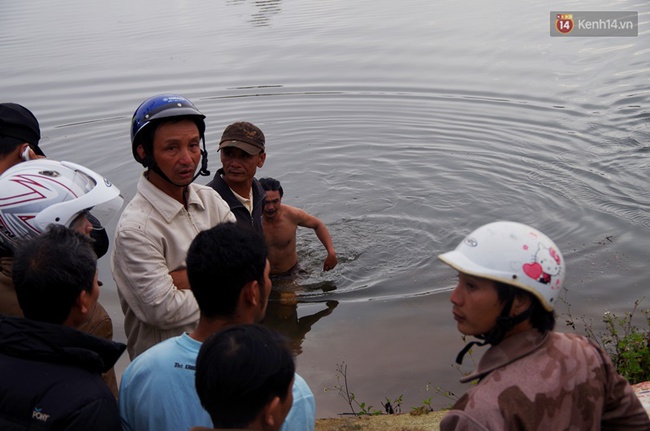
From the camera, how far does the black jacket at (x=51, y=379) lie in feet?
8.51

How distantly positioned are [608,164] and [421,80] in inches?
208

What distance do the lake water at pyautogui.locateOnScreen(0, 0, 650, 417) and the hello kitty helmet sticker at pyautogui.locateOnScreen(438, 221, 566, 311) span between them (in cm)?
338

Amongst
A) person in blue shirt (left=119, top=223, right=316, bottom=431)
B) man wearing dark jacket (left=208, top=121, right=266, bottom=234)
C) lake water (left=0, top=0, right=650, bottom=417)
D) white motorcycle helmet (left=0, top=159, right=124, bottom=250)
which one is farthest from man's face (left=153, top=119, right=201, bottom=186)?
lake water (left=0, top=0, right=650, bottom=417)

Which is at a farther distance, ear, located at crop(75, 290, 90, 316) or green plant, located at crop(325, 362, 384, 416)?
green plant, located at crop(325, 362, 384, 416)

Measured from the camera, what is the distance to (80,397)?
263 cm

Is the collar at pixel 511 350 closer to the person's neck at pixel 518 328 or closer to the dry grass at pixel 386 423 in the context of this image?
the person's neck at pixel 518 328

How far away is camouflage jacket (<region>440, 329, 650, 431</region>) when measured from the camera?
2.61 meters

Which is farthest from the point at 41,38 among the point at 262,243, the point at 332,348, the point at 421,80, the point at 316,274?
the point at 262,243

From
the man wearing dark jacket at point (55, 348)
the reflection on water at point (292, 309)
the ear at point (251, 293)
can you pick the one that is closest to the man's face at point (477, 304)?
the ear at point (251, 293)

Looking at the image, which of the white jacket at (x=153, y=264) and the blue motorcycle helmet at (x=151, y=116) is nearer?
the white jacket at (x=153, y=264)

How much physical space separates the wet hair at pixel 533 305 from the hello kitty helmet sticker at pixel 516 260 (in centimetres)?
3

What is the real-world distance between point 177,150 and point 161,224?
17.1 inches

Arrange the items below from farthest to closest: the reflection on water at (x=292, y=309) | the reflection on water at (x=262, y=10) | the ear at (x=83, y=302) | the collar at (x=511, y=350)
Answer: the reflection on water at (x=262, y=10) < the reflection on water at (x=292, y=309) < the ear at (x=83, y=302) < the collar at (x=511, y=350)

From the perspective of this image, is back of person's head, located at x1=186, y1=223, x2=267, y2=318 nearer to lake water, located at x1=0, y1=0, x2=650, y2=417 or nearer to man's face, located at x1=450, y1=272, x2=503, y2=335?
man's face, located at x1=450, y1=272, x2=503, y2=335
